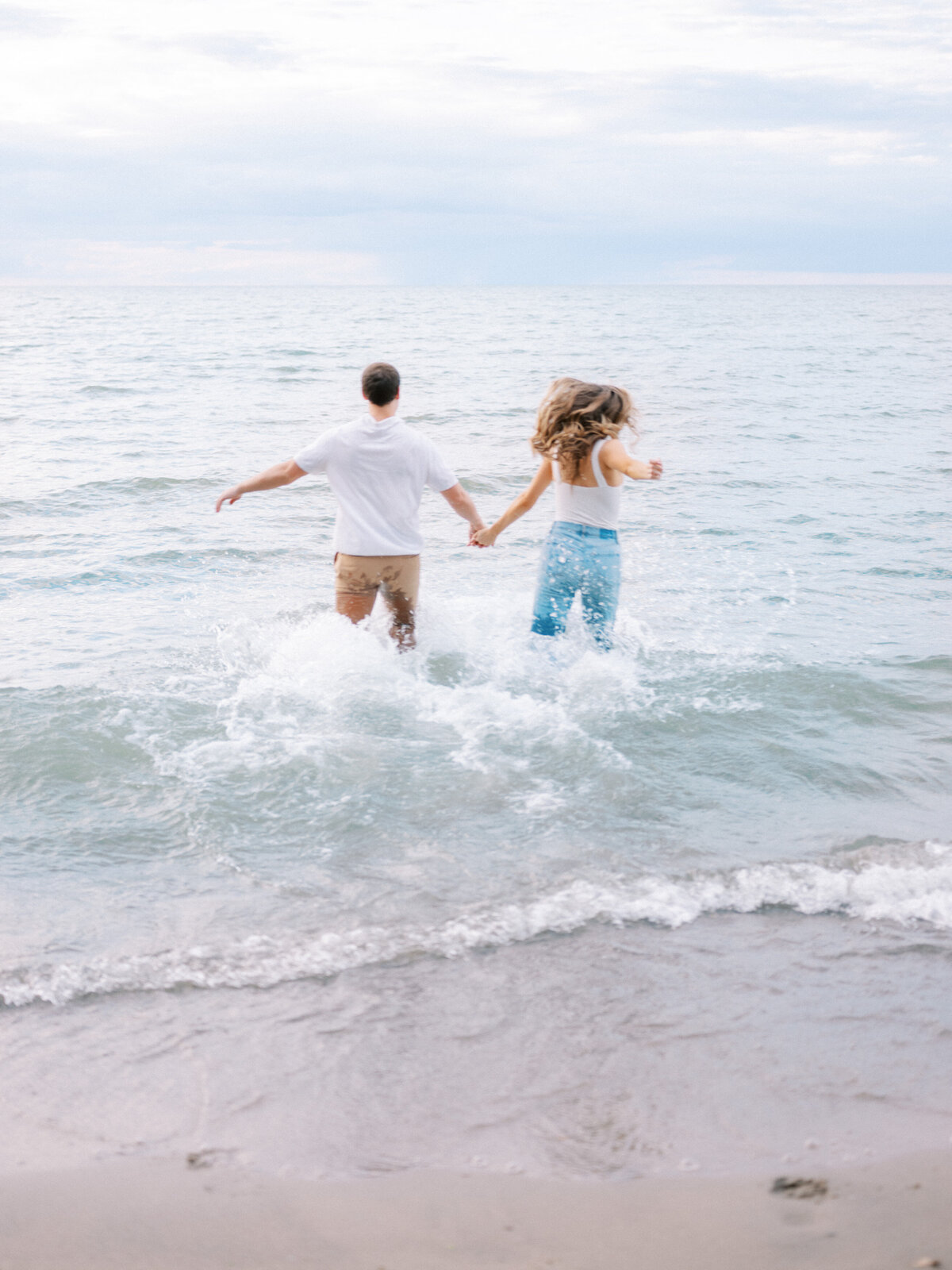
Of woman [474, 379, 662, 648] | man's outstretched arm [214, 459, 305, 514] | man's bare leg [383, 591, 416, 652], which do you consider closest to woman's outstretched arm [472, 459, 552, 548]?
woman [474, 379, 662, 648]

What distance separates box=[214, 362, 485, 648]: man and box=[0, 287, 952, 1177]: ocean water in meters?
0.36

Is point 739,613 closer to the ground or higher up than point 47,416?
closer to the ground

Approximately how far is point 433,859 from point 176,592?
5402 mm

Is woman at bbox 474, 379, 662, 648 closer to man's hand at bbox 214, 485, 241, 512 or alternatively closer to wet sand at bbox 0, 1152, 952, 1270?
man's hand at bbox 214, 485, 241, 512

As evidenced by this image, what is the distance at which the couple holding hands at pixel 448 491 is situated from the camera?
18.0 feet

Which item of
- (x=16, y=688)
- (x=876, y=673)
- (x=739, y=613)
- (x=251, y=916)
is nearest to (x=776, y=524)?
(x=739, y=613)

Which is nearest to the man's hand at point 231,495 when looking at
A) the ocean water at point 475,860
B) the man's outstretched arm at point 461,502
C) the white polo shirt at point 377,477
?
the white polo shirt at point 377,477

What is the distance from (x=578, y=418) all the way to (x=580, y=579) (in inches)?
36.6

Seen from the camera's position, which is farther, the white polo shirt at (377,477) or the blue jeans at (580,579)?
the blue jeans at (580,579)

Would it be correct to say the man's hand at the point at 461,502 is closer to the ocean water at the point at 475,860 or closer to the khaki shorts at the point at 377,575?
the khaki shorts at the point at 377,575

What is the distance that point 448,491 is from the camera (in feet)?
19.5

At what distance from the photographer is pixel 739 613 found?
823cm

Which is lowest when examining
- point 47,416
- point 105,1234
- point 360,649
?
point 105,1234

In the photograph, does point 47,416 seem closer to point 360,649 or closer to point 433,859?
point 360,649
